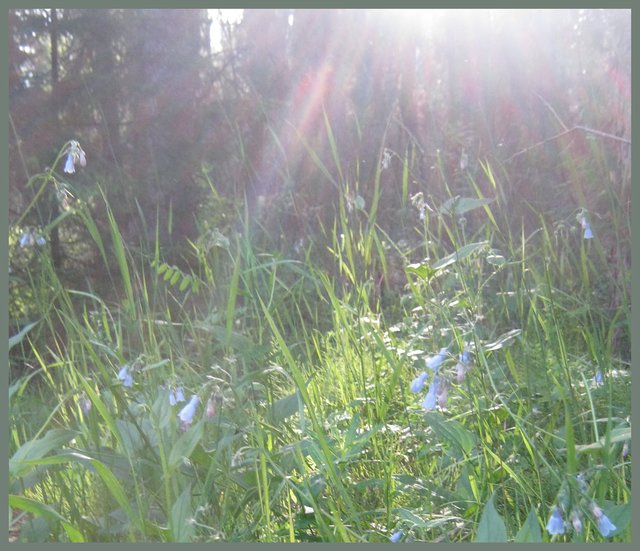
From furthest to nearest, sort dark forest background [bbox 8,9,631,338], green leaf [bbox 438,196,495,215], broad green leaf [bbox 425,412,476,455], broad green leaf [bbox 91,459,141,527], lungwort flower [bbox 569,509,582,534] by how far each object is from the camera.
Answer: dark forest background [bbox 8,9,631,338] < green leaf [bbox 438,196,495,215] < broad green leaf [bbox 425,412,476,455] < broad green leaf [bbox 91,459,141,527] < lungwort flower [bbox 569,509,582,534]

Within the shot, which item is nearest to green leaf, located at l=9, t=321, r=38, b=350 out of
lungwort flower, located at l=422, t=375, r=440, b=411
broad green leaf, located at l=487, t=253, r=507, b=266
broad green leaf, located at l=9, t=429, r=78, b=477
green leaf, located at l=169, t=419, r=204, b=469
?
A: broad green leaf, located at l=9, t=429, r=78, b=477

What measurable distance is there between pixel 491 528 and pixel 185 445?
472 mm

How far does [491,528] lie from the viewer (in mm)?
851

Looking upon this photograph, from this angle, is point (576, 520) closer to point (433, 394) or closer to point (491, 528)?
point (491, 528)

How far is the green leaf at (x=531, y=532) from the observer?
2.78ft

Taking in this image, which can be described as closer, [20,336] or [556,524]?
[556,524]

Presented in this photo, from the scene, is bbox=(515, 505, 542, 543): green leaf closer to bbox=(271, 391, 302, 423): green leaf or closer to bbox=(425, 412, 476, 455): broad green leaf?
bbox=(425, 412, 476, 455): broad green leaf

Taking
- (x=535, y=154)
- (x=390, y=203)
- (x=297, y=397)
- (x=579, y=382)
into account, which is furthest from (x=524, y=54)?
(x=297, y=397)

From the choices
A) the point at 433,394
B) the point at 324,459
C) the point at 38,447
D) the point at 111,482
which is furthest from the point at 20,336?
the point at 433,394

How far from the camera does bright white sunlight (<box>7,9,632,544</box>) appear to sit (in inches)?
45.1

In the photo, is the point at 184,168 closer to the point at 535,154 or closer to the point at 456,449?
the point at 535,154

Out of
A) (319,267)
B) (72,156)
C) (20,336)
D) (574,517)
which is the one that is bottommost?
(319,267)

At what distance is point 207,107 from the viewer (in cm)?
352

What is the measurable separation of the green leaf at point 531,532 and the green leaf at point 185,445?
48 centimetres
